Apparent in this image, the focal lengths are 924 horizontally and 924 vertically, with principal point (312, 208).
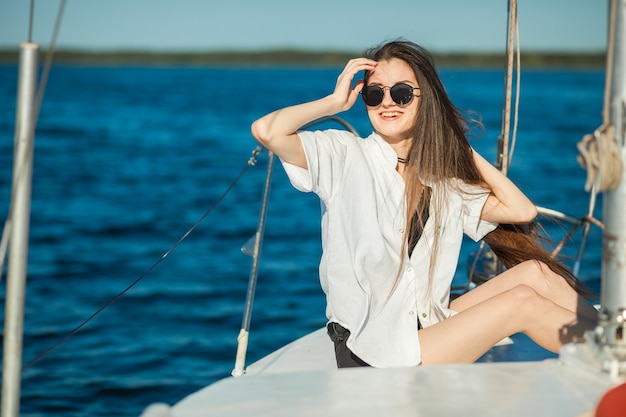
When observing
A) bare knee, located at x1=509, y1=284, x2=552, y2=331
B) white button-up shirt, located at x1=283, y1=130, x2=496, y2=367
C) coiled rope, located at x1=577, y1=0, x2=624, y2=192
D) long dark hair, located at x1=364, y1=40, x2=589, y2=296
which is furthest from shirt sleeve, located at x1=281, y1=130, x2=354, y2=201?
coiled rope, located at x1=577, y1=0, x2=624, y2=192

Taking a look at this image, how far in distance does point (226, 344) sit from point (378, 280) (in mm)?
4531

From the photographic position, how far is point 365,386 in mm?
1972

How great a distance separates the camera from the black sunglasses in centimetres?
293

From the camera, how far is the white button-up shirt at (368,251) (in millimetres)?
2764

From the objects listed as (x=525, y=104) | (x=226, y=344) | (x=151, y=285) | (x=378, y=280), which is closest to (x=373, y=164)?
(x=378, y=280)

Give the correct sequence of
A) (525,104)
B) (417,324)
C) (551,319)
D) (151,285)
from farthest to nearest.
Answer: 1. (525,104)
2. (151,285)
3. (417,324)
4. (551,319)

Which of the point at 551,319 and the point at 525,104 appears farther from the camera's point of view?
the point at 525,104

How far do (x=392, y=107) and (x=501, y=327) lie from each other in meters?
0.78

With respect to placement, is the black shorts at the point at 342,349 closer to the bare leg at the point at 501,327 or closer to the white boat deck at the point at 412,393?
the bare leg at the point at 501,327

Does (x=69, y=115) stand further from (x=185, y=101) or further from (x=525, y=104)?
(x=525, y=104)

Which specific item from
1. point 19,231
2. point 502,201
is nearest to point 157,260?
point 502,201

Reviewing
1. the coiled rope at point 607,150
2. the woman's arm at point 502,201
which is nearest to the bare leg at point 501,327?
the woman's arm at point 502,201

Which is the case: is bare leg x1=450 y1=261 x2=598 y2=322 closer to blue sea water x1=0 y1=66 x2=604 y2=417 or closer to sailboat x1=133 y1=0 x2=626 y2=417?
blue sea water x1=0 y1=66 x2=604 y2=417

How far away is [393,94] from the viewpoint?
2936 mm
